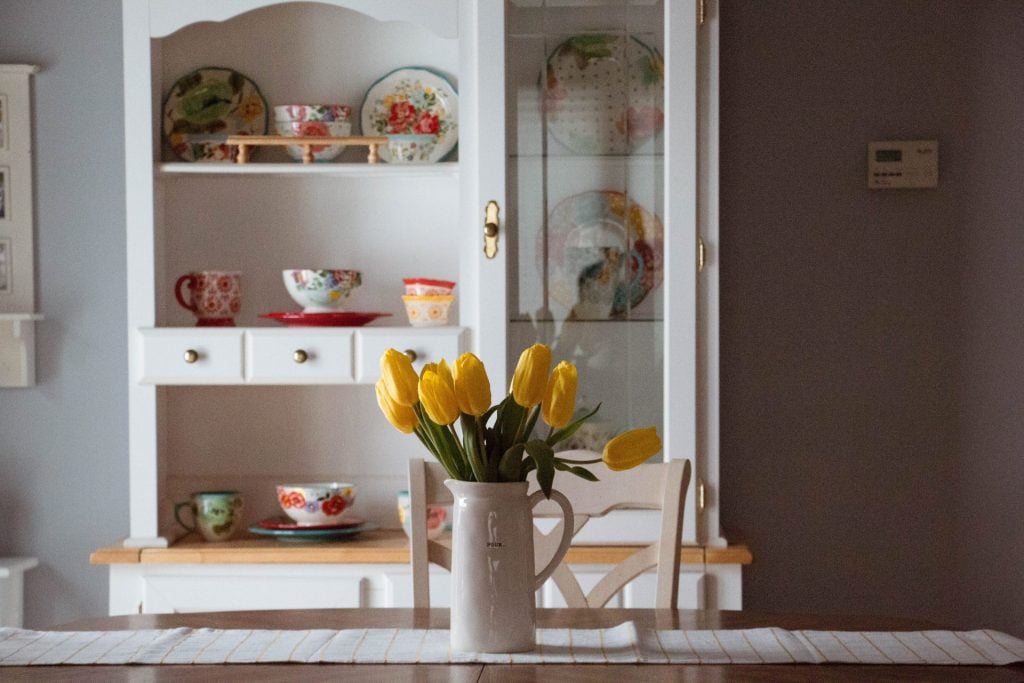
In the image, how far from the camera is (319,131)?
2586 mm

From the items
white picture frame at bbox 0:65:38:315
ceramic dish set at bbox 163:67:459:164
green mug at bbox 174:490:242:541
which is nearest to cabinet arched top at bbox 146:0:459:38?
ceramic dish set at bbox 163:67:459:164

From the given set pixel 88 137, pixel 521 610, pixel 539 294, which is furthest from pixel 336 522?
pixel 521 610

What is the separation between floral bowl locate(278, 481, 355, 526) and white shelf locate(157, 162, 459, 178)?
0.68 metres

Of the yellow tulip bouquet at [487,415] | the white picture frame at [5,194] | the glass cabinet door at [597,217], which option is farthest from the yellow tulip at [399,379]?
the white picture frame at [5,194]

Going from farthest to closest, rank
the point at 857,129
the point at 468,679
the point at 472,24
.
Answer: the point at 857,129 → the point at 472,24 → the point at 468,679

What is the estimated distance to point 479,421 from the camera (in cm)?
132

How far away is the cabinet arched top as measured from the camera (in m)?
2.43

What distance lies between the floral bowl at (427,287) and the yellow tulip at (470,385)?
1237 mm

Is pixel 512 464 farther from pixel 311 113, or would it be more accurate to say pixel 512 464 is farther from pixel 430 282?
pixel 311 113

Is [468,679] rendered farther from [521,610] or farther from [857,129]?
[857,129]

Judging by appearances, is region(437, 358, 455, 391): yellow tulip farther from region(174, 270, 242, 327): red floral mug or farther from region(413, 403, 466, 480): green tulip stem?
region(174, 270, 242, 327): red floral mug

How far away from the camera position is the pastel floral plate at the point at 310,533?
8.19 ft

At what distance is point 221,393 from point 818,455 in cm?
140

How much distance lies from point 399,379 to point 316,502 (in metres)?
1.28
